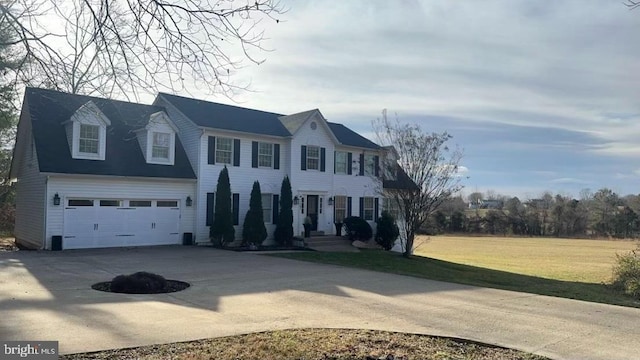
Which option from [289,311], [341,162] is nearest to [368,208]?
[341,162]

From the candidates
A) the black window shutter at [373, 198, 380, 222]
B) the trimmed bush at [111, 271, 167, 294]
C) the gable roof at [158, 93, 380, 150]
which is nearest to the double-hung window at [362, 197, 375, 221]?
the black window shutter at [373, 198, 380, 222]

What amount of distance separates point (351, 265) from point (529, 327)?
9389mm

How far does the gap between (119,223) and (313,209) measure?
33.3ft

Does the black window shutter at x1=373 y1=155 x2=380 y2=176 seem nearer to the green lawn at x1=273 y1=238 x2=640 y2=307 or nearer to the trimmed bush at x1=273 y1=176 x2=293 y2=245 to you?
the trimmed bush at x1=273 y1=176 x2=293 y2=245

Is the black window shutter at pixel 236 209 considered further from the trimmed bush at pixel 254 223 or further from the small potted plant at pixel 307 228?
the small potted plant at pixel 307 228

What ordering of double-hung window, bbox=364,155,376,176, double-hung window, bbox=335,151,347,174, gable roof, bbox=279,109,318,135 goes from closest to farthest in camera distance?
gable roof, bbox=279,109,318,135
double-hung window, bbox=335,151,347,174
double-hung window, bbox=364,155,376,176

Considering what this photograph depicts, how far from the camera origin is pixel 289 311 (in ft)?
28.8

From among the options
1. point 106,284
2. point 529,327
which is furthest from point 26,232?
point 529,327

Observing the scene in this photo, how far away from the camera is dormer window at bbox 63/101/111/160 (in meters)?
19.9

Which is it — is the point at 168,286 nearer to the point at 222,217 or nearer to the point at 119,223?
the point at 119,223

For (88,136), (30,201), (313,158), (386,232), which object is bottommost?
(386,232)

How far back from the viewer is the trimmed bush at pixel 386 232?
27.0m

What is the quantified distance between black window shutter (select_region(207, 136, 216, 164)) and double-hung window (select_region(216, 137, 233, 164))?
214 millimetres

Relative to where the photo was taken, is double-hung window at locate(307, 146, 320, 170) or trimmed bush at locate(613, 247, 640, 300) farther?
double-hung window at locate(307, 146, 320, 170)
